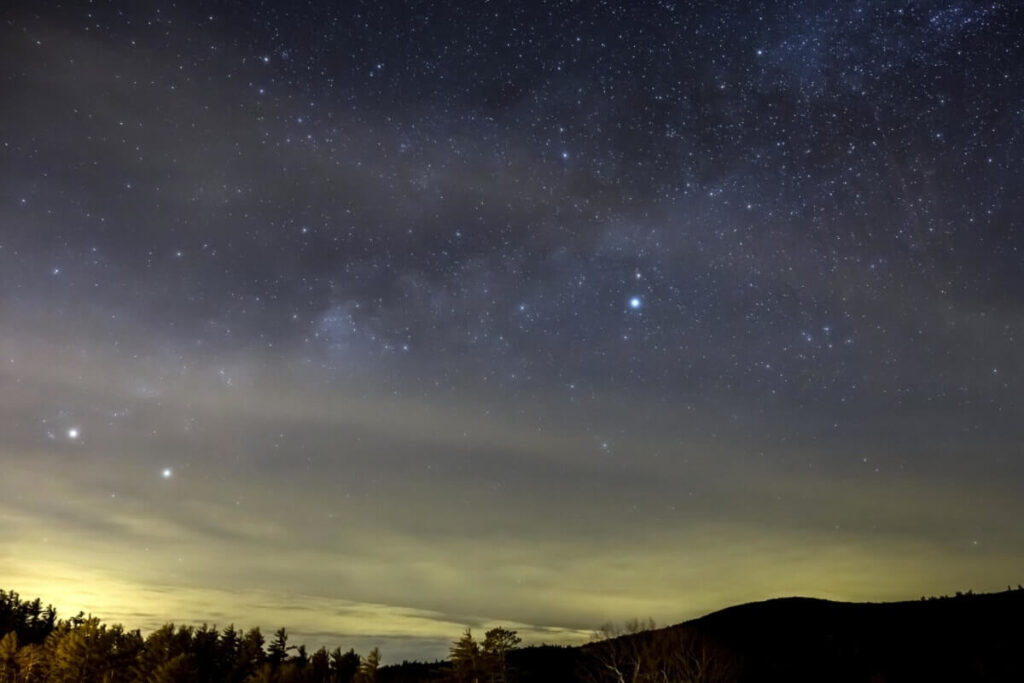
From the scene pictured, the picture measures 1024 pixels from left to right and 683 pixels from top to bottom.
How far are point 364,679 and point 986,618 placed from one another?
57.4m

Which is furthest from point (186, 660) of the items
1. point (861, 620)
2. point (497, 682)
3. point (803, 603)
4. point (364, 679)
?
point (803, 603)

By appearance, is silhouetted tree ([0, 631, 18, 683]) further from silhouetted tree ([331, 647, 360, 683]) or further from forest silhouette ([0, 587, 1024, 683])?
silhouetted tree ([331, 647, 360, 683])

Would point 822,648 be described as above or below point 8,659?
above

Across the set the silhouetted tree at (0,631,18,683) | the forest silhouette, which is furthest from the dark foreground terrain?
the silhouetted tree at (0,631,18,683)

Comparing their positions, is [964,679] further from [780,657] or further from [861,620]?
[861,620]

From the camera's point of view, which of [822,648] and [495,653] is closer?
[495,653]

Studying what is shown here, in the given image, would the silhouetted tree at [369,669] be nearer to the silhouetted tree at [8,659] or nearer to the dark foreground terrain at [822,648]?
the dark foreground terrain at [822,648]

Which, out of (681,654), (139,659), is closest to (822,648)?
(681,654)

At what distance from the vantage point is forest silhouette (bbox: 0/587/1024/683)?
62250 millimetres

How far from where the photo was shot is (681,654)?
6800 centimetres

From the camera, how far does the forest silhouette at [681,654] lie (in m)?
62.2

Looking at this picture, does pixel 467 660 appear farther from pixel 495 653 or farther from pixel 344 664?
pixel 344 664

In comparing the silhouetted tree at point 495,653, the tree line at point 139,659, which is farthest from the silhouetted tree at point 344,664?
the silhouetted tree at point 495,653

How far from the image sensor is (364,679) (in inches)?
2178
